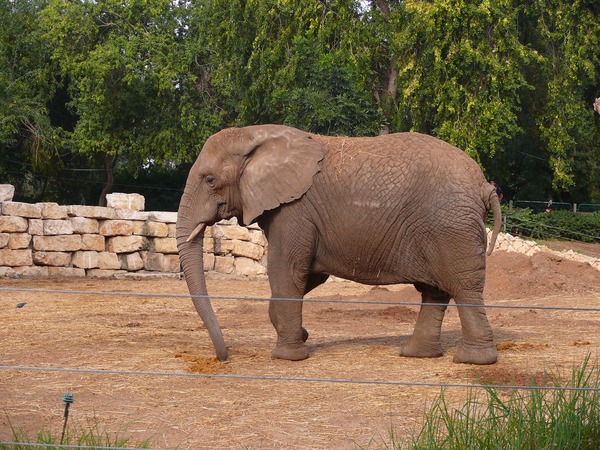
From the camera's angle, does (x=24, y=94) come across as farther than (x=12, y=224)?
Yes

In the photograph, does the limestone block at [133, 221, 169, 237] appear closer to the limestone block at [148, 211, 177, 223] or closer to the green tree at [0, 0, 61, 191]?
the limestone block at [148, 211, 177, 223]

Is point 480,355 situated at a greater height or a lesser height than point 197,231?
lesser

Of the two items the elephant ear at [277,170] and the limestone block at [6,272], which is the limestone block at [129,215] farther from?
the elephant ear at [277,170]

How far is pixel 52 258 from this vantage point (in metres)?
Result: 18.4

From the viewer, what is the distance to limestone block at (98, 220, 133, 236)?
1880 centimetres

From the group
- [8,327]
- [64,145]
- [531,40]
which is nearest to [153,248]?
[8,327]

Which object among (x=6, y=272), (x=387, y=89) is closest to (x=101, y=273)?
(x=6, y=272)

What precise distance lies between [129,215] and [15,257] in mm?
2254

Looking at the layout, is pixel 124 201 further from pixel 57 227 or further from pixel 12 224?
pixel 12 224

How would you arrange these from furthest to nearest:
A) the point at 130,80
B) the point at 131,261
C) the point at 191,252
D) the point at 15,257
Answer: the point at 130,80 < the point at 131,261 < the point at 15,257 < the point at 191,252

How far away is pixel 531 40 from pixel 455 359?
2653 cm

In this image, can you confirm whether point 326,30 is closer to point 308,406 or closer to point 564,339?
point 564,339

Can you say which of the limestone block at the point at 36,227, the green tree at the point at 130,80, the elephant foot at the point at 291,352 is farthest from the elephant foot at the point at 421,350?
the green tree at the point at 130,80

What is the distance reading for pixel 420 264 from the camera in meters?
9.36
